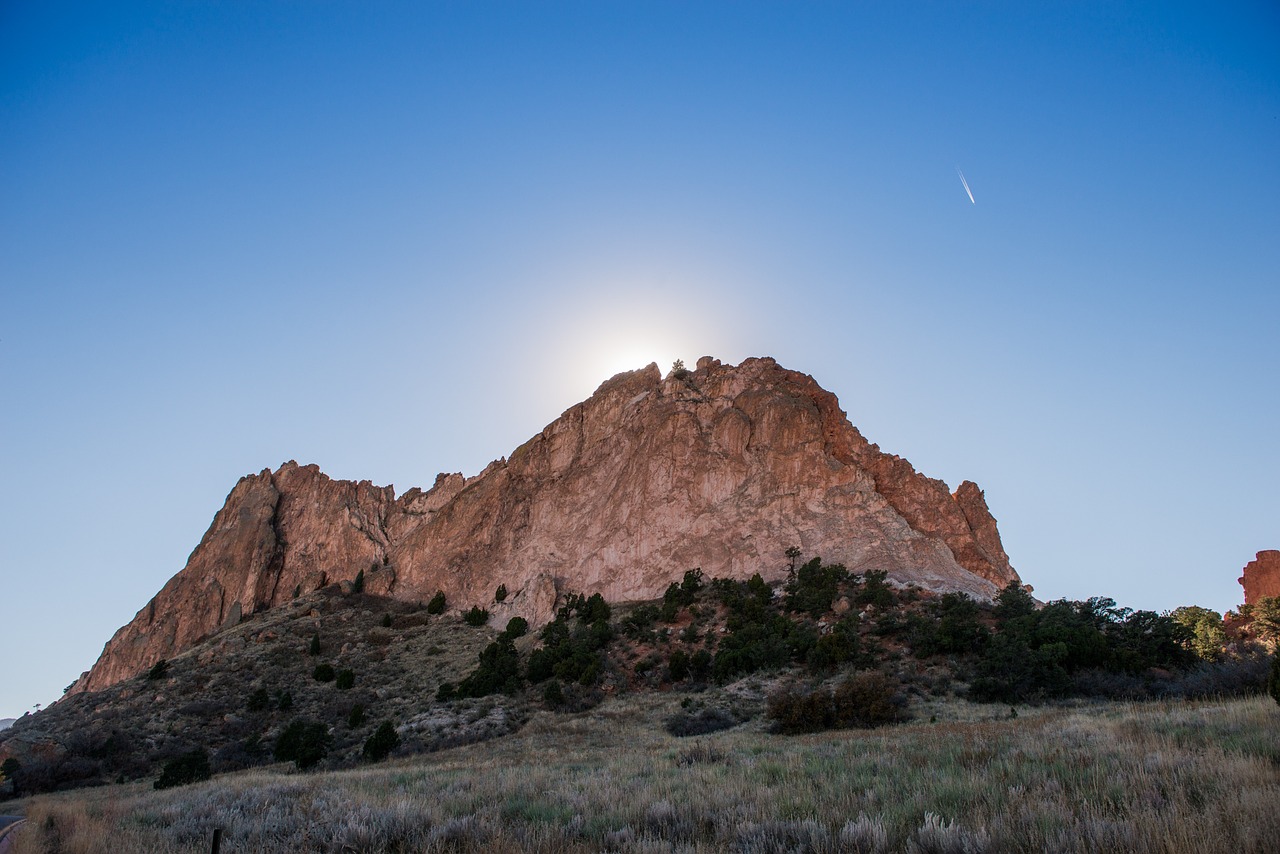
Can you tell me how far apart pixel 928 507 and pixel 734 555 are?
21.3 m

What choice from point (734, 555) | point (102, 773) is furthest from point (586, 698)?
point (734, 555)

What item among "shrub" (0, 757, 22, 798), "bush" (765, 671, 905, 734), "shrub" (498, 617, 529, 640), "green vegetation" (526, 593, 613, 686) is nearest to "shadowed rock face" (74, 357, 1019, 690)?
"shrub" (498, 617, 529, 640)

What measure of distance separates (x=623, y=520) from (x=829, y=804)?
5696 cm

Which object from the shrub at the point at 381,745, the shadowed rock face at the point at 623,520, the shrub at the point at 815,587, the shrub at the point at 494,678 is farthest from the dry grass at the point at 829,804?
the shadowed rock face at the point at 623,520

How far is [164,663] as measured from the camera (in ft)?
163

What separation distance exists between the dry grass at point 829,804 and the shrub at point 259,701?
32583 millimetres

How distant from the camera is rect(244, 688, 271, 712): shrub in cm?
3984

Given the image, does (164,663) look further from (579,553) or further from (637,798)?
(637,798)

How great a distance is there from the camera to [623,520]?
2496 inches

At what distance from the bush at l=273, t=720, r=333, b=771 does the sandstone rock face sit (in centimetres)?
8628

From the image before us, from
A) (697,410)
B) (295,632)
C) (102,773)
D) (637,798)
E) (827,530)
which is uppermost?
(697,410)

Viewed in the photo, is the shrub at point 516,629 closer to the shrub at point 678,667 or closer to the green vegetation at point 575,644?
the green vegetation at point 575,644

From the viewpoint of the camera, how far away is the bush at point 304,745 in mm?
23125

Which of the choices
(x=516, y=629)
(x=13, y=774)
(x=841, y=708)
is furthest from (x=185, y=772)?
(x=516, y=629)
